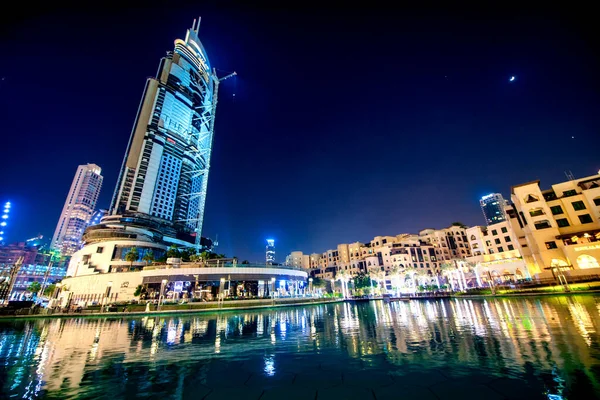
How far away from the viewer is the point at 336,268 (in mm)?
121750

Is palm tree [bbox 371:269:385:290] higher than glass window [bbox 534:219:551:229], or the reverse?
glass window [bbox 534:219:551:229]

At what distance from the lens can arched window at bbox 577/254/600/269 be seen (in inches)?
1679

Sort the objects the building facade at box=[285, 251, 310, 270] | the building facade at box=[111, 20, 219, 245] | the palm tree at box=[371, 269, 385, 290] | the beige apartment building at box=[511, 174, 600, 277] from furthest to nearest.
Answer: the building facade at box=[285, 251, 310, 270], the building facade at box=[111, 20, 219, 245], the palm tree at box=[371, 269, 385, 290], the beige apartment building at box=[511, 174, 600, 277]

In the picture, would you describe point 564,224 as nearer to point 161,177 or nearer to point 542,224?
point 542,224

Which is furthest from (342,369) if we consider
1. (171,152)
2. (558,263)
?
(171,152)

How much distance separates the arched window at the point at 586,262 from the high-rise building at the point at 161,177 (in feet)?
339

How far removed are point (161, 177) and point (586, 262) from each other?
131597 mm

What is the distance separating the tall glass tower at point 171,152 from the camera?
10062cm

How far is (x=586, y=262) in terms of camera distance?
43312mm

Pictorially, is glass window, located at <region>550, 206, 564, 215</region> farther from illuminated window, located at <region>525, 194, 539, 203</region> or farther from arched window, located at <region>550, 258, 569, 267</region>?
arched window, located at <region>550, 258, 569, 267</region>

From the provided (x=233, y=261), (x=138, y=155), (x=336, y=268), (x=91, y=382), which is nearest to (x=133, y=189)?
(x=138, y=155)

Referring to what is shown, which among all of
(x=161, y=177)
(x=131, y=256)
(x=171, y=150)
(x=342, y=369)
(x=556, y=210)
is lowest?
(x=342, y=369)

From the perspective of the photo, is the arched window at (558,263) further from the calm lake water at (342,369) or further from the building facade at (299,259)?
the building facade at (299,259)

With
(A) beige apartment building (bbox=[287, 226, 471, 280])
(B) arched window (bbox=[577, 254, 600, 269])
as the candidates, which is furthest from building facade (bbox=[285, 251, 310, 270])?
(B) arched window (bbox=[577, 254, 600, 269])
